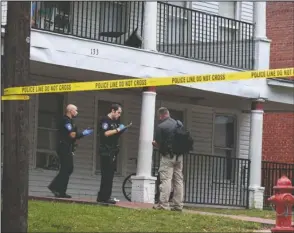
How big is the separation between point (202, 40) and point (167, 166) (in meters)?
6.12

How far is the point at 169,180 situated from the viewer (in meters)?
12.1

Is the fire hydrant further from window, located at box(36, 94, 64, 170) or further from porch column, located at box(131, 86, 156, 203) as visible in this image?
window, located at box(36, 94, 64, 170)

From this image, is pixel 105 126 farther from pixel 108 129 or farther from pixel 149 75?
pixel 149 75

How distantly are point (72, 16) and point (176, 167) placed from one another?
560 centimetres

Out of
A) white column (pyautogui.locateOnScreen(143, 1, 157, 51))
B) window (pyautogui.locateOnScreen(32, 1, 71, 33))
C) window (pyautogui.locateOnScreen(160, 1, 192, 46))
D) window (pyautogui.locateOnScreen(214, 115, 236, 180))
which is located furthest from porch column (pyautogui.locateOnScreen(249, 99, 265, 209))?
window (pyautogui.locateOnScreen(32, 1, 71, 33))

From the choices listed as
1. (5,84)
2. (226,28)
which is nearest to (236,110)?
(226,28)

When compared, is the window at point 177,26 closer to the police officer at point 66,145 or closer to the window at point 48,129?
the window at point 48,129

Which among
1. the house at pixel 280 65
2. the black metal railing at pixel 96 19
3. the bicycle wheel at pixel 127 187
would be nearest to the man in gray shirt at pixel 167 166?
the bicycle wheel at pixel 127 187

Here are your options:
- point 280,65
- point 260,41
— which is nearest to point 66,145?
point 260,41

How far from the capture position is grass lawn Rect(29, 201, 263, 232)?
9.53 meters

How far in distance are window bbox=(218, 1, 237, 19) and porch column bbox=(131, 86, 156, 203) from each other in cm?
534

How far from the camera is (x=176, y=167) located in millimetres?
12297

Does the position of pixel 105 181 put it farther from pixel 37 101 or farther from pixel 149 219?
pixel 37 101

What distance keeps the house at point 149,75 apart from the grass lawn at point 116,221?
3.79 m
